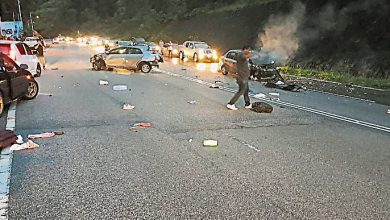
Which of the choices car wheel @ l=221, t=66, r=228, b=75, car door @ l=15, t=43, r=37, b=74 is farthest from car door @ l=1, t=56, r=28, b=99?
car wheel @ l=221, t=66, r=228, b=75

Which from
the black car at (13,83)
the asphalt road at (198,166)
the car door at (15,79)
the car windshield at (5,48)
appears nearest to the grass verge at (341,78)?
the asphalt road at (198,166)

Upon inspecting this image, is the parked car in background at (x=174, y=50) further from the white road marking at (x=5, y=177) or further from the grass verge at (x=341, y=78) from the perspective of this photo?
the white road marking at (x=5, y=177)

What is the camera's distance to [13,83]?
10.8m

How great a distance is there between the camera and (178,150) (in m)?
7.04

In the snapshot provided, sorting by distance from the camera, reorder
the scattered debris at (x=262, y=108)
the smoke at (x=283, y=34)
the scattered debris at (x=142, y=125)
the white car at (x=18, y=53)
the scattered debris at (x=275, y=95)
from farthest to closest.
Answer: the smoke at (x=283, y=34) → the white car at (x=18, y=53) → the scattered debris at (x=275, y=95) → the scattered debris at (x=262, y=108) → the scattered debris at (x=142, y=125)

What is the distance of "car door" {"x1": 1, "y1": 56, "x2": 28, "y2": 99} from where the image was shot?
1071cm

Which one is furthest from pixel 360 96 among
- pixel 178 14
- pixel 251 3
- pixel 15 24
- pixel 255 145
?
pixel 15 24

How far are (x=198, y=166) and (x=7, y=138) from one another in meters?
3.66

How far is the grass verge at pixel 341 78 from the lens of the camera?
1803 cm

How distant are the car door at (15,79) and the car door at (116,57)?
12.4 m

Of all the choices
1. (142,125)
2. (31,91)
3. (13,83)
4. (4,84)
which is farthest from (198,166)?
(31,91)

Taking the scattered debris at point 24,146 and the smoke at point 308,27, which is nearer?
the scattered debris at point 24,146

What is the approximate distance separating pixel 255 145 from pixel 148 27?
7368cm

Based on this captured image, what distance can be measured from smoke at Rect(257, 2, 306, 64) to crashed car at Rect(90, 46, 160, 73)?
9.13 meters
